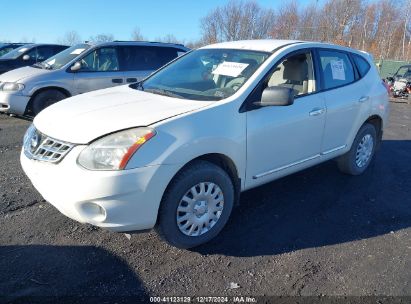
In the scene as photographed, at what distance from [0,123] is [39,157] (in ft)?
18.6

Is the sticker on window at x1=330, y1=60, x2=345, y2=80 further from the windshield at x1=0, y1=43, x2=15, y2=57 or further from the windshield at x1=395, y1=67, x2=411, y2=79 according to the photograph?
the windshield at x1=0, y1=43, x2=15, y2=57

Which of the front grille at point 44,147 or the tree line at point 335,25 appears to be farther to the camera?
the tree line at point 335,25

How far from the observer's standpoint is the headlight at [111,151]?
2637 mm

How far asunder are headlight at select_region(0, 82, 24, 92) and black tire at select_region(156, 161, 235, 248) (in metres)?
5.63

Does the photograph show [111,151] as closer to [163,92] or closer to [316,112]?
[163,92]

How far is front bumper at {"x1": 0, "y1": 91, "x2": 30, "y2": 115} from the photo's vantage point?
7238mm

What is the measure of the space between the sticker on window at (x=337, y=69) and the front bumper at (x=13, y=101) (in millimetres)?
5743

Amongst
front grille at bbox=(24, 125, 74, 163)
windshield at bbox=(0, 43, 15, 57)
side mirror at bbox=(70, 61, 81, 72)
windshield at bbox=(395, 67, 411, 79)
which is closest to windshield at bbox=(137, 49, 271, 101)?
front grille at bbox=(24, 125, 74, 163)

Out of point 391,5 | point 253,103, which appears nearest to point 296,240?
point 253,103

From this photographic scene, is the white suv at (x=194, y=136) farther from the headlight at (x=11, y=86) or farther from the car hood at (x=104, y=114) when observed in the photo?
the headlight at (x=11, y=86)

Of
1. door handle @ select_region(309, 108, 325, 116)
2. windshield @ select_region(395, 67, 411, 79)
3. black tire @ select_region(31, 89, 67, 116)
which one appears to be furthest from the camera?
windshield @ select_region(395, 67, 411, 79)

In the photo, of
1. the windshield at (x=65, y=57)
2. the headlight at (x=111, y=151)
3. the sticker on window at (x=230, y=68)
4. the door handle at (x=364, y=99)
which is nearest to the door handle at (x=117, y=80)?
the windshield at (x=65, y=57)

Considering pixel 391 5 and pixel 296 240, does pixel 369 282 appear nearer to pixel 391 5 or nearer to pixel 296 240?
pixel 296 240

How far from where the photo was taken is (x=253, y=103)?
11.0ft
